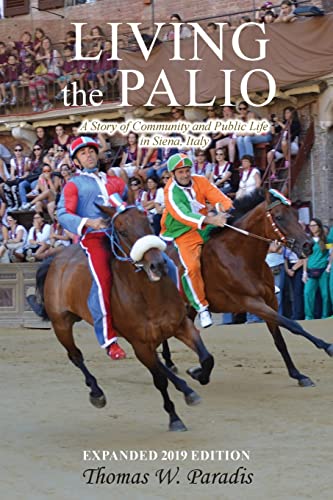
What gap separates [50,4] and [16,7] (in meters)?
1.22

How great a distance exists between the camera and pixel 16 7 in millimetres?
26078

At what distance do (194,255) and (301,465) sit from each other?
163 inches

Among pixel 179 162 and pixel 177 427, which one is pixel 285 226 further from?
pixel 177 427

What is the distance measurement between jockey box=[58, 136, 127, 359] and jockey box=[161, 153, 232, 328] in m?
1.55

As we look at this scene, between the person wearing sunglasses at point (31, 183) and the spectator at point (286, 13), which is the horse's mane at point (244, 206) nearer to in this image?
the spectator at point (286, 13)

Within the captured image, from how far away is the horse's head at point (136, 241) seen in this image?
7.34 meters

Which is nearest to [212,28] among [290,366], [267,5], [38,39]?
[267,5]

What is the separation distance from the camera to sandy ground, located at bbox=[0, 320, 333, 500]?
6.13 metres

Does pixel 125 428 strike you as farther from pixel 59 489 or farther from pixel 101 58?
pixel 101 58

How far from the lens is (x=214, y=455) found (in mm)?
6820

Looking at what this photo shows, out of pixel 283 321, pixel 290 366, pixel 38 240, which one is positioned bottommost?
pixel 38 240

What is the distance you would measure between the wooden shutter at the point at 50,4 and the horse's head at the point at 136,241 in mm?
18467

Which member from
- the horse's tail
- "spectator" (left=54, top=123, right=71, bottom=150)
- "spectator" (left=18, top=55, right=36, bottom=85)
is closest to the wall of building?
"spectator" (left=18, top=55, right=36, bottom=85)

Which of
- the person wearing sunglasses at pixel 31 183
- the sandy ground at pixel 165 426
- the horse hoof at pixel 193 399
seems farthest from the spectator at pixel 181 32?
the horse hoof at pixel 193 399
